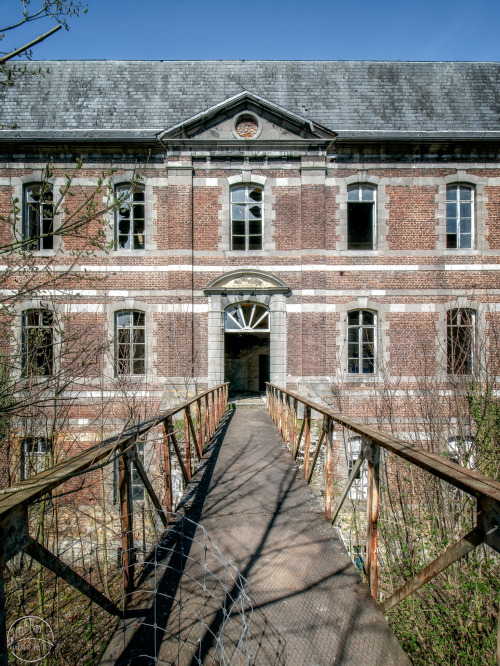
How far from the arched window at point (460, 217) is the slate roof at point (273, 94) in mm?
1655

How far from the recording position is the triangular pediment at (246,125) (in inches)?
451

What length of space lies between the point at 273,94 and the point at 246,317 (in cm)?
767

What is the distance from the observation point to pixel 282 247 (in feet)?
39.0

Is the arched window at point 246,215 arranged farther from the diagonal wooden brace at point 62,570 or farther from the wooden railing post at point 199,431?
the diagonal wooden brace at point 62,570

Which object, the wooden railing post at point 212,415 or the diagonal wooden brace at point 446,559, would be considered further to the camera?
the wooden railing post at point 212,415

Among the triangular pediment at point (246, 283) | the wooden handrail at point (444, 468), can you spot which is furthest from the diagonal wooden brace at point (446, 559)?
the triangular pediment at point (246, 283)

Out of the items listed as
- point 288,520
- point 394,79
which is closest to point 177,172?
point 394,79

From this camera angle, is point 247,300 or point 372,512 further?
point 247,300

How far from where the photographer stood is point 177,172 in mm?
11719

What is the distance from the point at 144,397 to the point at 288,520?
831 centimetres

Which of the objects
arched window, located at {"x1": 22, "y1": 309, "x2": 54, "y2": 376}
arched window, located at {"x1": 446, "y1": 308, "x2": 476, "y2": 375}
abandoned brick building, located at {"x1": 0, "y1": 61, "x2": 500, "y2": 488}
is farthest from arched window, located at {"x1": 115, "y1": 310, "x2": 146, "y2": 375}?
arched window, located at {"x1": 446, "y1": 308, "x2": 476, "y2": 375}

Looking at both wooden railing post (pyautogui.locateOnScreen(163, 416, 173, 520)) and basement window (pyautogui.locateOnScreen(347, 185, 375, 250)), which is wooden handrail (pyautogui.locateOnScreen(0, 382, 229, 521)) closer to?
wooden railing post (pyautogui.locateOnScreen(163, 416, 173, 520))

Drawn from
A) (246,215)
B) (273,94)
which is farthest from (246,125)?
(246,215)

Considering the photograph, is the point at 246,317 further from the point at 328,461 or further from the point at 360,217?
the point at 328,461
